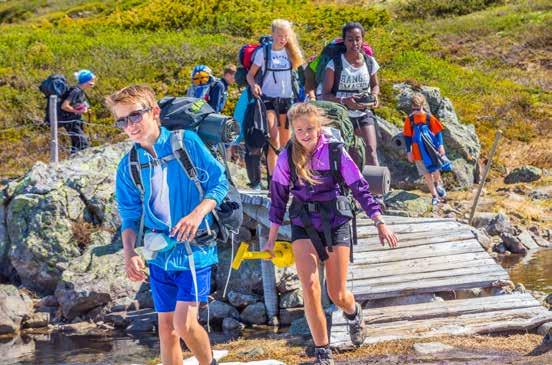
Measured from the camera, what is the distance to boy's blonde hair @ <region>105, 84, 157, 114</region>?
480 centimetres

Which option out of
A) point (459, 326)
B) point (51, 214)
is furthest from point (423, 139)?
point (459, 326)

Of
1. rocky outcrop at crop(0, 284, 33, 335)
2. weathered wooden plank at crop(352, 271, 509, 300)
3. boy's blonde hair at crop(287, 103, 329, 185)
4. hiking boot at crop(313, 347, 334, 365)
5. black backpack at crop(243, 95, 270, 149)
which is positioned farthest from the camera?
rocky outcrop at crop(0, 284, 33, 335)

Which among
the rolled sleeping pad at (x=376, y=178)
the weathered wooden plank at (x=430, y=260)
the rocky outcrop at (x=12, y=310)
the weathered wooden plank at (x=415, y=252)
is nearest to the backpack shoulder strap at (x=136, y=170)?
the rolled sleeping pad at (x=376, y=178)

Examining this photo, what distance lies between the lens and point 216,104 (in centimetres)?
1189

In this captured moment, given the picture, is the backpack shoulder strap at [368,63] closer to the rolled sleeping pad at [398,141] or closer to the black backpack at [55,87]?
the rolled sleeping pad at [398,141]

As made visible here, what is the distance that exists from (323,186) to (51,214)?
735 centimetres

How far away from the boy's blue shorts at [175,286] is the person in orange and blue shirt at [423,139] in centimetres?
901

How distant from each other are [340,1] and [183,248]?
34.1m

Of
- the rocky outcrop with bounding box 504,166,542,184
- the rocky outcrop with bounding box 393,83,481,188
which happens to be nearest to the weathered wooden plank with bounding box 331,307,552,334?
A: the rocky outcrop with bounding box 393,83,481,188

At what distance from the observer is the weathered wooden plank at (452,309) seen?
7.93 meters

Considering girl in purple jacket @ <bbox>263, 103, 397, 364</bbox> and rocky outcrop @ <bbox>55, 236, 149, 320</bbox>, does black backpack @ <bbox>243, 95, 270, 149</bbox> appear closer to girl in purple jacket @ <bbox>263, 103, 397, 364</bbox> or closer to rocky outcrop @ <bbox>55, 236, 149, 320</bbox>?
rocky outcrop @ <bbox>55, 236, 149, 320</bbox>

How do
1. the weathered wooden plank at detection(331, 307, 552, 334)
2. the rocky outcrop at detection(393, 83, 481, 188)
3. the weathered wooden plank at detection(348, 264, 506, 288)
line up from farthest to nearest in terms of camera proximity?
the rocky outcrop at detection(393, 83, 481, 188) < the weathered wooden plank at detection(348, 264, 506, 288) < the weathered wooden plank at detection(331, 307, 552, 334)

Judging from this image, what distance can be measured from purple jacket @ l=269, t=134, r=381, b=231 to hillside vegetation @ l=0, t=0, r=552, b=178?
8.92m

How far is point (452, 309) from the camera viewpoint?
7.99 meters
